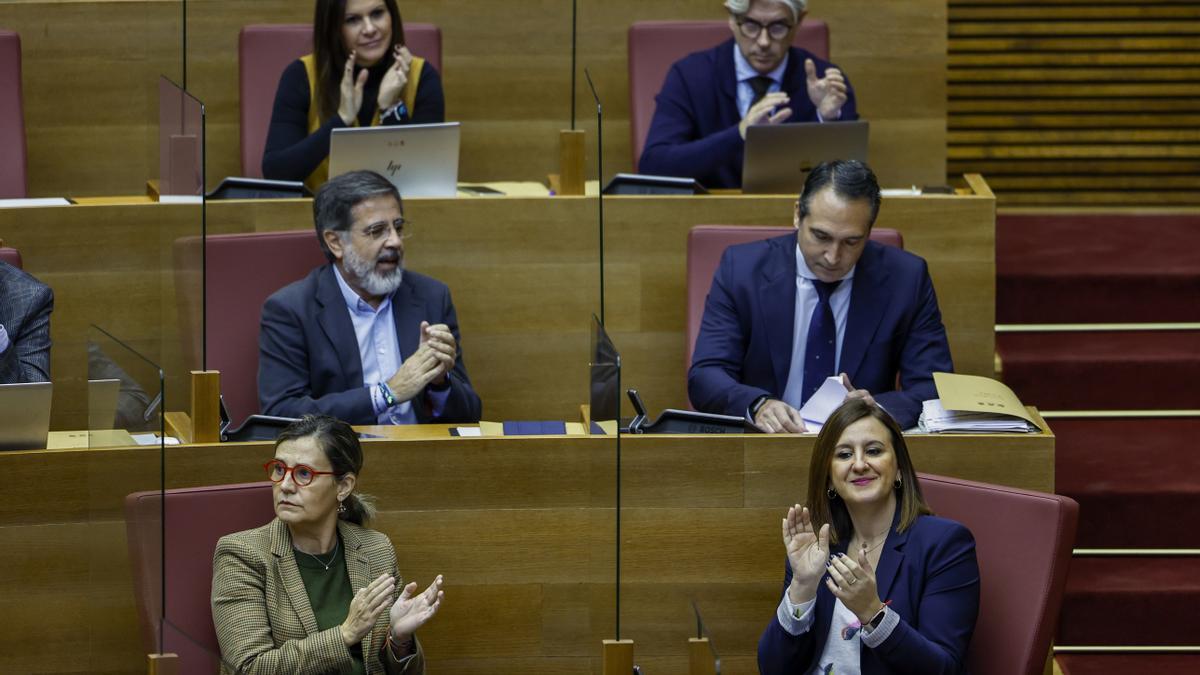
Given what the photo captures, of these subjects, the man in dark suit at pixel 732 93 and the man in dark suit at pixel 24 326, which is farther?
the man in dark suit at pixel 732 93

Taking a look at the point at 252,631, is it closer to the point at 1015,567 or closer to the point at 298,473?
the point at 298,473

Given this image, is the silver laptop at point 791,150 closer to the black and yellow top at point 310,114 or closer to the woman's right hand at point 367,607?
the black and yellow top at point 310,114

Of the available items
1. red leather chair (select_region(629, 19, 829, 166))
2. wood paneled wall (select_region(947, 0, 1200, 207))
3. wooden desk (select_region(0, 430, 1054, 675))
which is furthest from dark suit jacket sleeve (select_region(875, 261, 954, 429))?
wood paneled wall (select_region(947, 0, 1200, 207))

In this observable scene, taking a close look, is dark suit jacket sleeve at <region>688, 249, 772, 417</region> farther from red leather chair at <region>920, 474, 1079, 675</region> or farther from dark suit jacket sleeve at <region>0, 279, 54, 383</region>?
dark suit jacket sleeve at <region>0, 279, 54, 383</region>

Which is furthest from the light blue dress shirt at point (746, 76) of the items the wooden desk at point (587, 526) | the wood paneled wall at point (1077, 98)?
the wooden desk at point (587, 526)

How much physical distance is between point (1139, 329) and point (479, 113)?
3.37 ft

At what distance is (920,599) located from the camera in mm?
1663

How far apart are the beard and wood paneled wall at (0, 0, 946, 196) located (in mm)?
681

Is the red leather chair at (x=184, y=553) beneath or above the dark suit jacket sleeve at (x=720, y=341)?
beneath

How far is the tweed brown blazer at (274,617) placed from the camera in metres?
1.62

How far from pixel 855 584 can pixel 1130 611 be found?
706 mm

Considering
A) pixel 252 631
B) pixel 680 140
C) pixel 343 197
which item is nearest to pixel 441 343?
pixel 343 197

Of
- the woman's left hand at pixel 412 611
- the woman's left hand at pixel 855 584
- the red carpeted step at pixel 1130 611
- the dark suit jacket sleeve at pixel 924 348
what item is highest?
the dark suit jacket sleeve at pixel 924 348

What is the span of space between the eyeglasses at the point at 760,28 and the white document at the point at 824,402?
2.44ft
